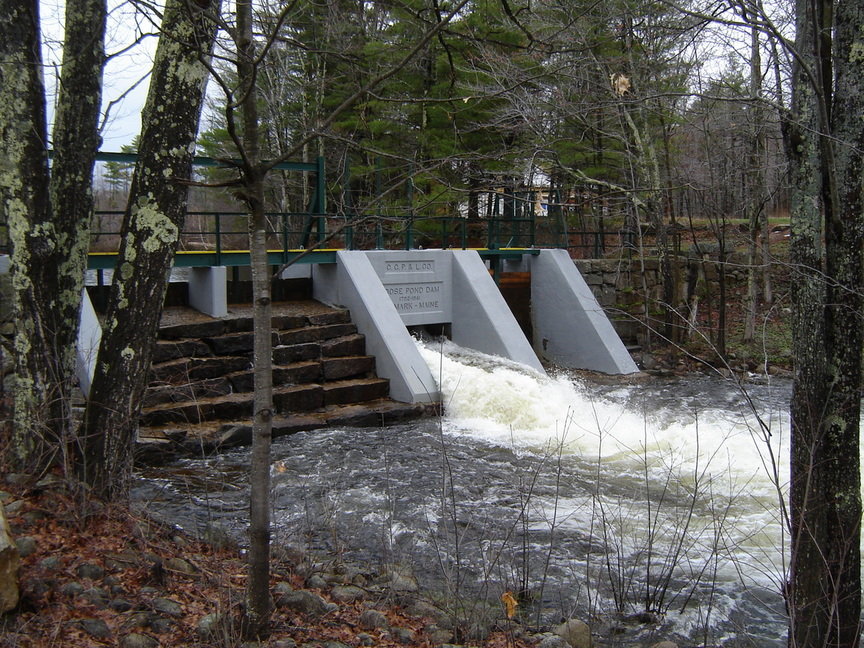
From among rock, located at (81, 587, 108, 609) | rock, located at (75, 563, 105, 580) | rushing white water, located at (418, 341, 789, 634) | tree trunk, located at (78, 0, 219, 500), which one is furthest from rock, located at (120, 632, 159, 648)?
rushing white water, located at (418, 341, 789, 634)

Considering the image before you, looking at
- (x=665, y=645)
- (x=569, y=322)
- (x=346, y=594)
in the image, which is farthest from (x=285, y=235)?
(x=665, y=645)

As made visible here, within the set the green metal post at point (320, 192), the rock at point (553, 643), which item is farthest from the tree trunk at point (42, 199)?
the green metal post at point (320, 192)

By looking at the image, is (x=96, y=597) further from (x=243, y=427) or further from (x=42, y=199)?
(x=243, y=427)

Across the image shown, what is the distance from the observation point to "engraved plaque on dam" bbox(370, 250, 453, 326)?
46.7 feet

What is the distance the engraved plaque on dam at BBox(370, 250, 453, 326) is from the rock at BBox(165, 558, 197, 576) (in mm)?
9309

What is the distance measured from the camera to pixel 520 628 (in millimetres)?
4719

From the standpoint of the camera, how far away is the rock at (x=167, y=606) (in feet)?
13.4

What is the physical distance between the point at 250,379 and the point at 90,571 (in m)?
6.47

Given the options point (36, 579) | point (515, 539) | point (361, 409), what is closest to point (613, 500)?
point (515, 539)

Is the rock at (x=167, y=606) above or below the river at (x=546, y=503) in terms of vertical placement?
above

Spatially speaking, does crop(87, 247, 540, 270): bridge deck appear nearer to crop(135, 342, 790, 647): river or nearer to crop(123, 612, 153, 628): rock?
crop(135, 342, 790, 647): river

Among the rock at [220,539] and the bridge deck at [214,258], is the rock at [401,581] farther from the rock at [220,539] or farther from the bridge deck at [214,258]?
the bridge deck at [214,258]

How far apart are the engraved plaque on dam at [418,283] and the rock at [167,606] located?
9941 mm

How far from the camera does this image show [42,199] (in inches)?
225
